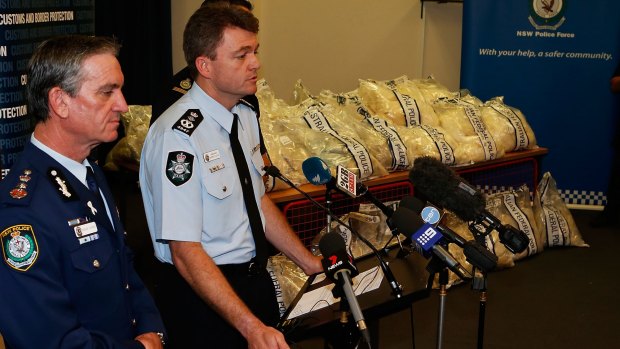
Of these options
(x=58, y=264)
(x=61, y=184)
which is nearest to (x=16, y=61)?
(x=61, y=184)

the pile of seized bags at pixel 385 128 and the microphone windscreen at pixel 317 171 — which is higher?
the microphone windscreen at pixel 317 171

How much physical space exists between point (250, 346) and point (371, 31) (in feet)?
19.7

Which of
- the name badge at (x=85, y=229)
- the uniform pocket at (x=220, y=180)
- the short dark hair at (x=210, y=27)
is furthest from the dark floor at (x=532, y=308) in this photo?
the name badge at (x=85, y=229)

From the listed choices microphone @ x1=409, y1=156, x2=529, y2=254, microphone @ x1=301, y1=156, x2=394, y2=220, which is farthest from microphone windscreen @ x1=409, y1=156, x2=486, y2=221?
microphone @ x1=301, y1=156, x2=394, y2=220

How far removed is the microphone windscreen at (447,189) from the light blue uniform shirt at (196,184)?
1.75 ft

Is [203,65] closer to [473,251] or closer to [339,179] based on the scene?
[339,179]

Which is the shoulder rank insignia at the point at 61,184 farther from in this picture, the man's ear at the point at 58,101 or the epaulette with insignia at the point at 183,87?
the epaulette with insignia at the point at 183,87

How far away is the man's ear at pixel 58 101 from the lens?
6.24ft

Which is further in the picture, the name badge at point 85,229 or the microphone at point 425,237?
the microphone at point 425,237

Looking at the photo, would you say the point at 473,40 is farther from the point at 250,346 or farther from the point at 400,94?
the point at 250,346

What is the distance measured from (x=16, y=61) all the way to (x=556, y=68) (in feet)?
14.4

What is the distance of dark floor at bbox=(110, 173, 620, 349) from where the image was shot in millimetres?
Answer: 4090

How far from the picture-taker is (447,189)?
2436 millimetres

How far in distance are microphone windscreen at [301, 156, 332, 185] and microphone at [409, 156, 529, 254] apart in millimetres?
275
